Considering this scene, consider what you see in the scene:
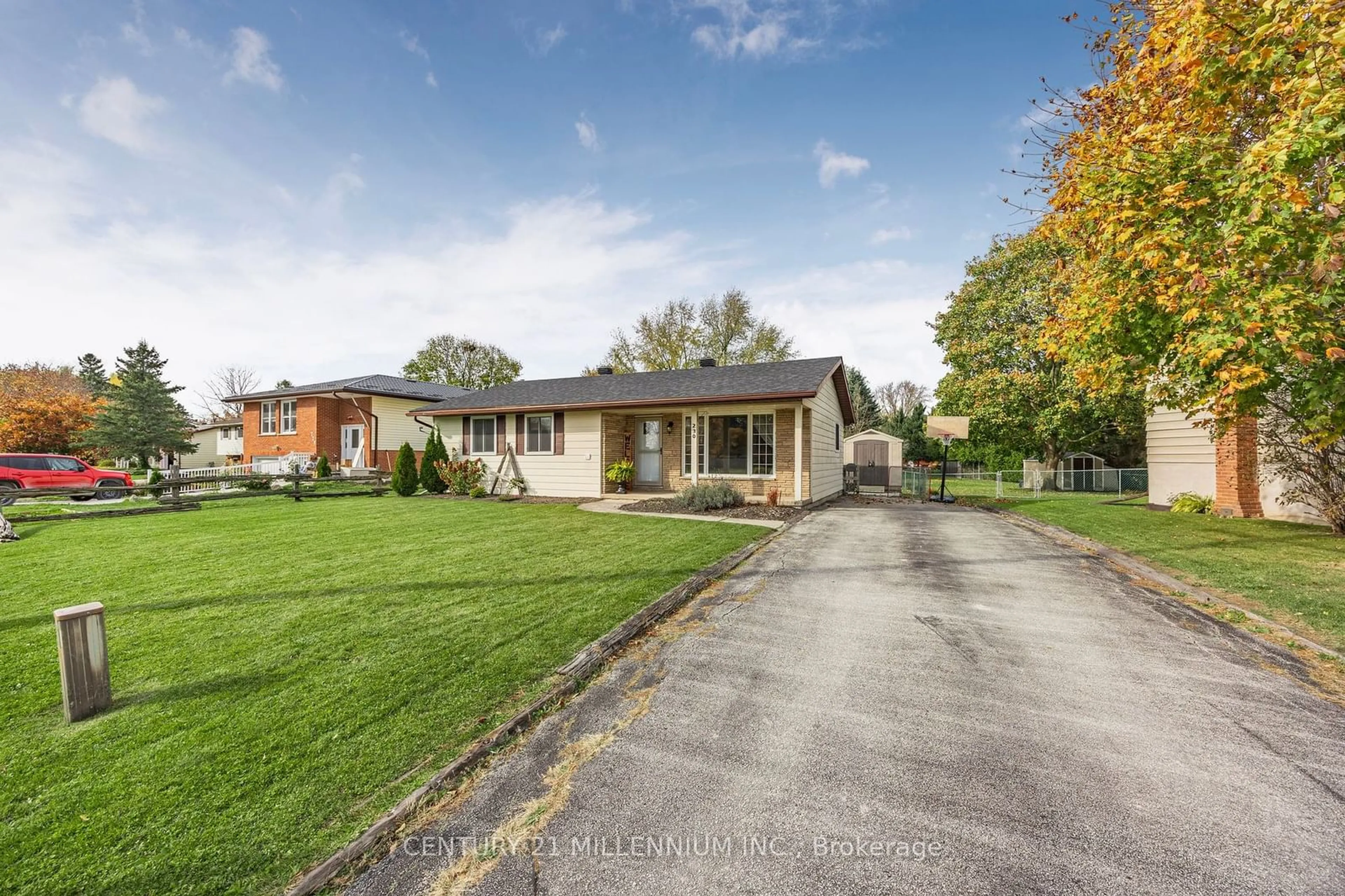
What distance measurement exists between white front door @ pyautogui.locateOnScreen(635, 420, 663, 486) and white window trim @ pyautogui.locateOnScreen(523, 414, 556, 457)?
2.51 m

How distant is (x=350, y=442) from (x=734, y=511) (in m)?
21.8

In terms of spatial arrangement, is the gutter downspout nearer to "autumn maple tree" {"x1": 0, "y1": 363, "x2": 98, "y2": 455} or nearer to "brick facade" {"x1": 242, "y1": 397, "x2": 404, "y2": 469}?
"brick facade" {"x1": 242, "y1": 397, "x2": 404, "y2": 469}

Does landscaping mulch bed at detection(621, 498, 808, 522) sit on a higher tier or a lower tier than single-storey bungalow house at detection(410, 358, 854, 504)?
lower

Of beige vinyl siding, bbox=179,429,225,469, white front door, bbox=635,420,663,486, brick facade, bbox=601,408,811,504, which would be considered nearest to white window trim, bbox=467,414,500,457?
brick facade, bbox=601,408,811,504

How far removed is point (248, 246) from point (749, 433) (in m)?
13.1

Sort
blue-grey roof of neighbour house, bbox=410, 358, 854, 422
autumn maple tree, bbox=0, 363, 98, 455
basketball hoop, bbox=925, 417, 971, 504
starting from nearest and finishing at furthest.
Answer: blue-grey roof of neighbour house, bbox=410, 358, 854, 422, basketball hoop, bbox=925, 417, 971, 504, autumn maple tree, bbox=0, 363, 98, 455

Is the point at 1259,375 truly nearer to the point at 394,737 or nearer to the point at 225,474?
the point at 394,737

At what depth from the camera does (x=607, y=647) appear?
3.90 m

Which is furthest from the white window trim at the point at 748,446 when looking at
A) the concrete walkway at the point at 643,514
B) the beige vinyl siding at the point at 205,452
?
the beige vinyl siding at the point at 205,452

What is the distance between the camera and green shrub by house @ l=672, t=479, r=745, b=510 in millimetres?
12047

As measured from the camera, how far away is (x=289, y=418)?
83.5 ft

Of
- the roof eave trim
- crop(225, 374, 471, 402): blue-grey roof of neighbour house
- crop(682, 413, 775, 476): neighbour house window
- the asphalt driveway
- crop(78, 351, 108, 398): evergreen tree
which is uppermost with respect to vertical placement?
crop(78, 351, 108, 398): evergreen tree

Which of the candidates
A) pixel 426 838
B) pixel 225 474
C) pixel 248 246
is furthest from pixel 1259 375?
pixel 225 474

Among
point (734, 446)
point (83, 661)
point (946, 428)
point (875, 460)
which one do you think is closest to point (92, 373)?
point (734, 446)
